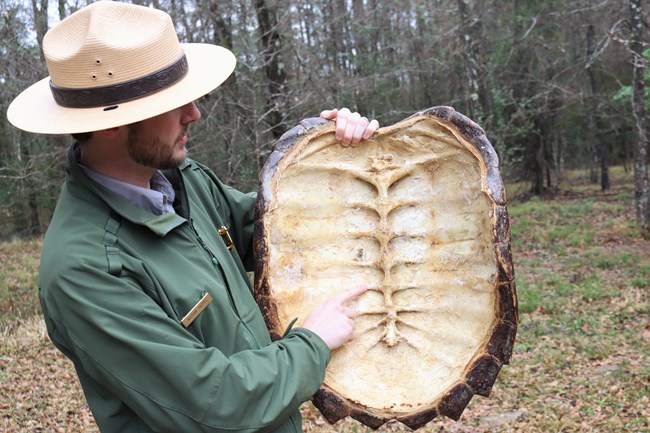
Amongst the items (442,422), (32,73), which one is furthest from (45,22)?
(442,422)

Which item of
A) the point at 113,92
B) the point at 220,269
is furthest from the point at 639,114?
the point at 113,92

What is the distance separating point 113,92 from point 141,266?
471 mm

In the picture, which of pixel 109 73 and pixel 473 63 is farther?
pixel 473 63

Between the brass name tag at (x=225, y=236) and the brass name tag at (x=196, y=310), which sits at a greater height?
the brass name tag at (x=196, y=310)

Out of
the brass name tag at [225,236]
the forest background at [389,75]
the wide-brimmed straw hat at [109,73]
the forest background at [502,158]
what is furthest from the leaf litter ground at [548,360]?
the wide-brimmed straw hat at [109,73]

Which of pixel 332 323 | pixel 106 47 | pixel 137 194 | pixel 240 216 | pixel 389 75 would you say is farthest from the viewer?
A: pixel 389 75

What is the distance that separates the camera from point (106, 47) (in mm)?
1733

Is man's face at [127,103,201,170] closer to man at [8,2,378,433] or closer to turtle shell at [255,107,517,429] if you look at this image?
man at [8,2,378,433]

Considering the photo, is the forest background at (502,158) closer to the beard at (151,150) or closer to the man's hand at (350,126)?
the man's hand at (350,126)

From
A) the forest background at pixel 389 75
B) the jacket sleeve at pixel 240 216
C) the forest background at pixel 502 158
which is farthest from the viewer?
the forest background at pixel 389 75

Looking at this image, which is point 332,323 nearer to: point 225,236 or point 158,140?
point 225,236

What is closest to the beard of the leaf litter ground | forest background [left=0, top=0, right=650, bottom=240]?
the leaf litter ground

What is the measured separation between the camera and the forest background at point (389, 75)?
1020 cm

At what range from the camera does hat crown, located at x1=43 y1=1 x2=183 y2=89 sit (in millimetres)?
1737
